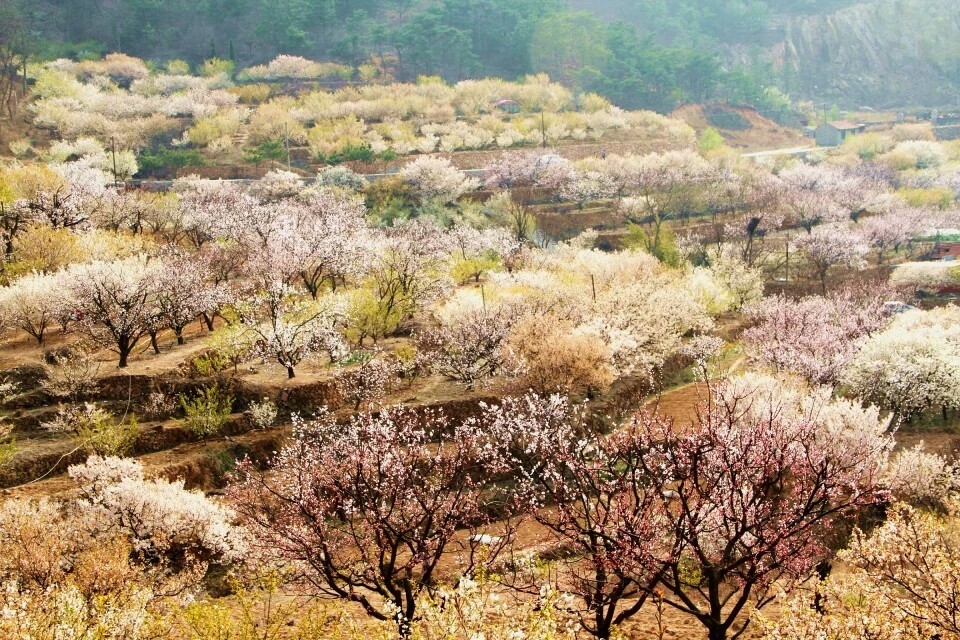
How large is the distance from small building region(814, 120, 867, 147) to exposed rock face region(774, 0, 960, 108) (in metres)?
41.3

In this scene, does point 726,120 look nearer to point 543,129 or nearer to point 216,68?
point 543,129

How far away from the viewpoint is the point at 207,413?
25391 mm

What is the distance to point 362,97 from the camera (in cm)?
9181

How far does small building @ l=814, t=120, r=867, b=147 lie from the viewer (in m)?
106

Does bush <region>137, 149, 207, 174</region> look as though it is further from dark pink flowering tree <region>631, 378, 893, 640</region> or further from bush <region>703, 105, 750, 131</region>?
bush <region>703, 105, 750, 131</region>

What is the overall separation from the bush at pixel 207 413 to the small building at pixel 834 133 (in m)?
104

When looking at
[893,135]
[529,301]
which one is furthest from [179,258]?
[893,135]

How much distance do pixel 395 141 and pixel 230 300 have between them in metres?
47.2

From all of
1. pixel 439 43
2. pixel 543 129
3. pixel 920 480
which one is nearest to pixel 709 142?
pixel 543 129

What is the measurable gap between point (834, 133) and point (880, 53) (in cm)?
5704

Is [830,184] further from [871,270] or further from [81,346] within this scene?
[81,346]

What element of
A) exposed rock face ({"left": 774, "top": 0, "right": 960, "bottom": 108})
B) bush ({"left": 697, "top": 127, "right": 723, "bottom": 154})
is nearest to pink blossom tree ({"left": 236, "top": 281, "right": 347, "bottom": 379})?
bush ({"left": 697, "top": 127, "right": 723, "bottom": 154})

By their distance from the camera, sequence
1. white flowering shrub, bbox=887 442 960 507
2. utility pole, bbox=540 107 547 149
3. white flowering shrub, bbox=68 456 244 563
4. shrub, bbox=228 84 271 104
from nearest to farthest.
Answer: white flowering shrub, bbox=68 456 244 563
white flowering shrub, bbox=887 442 960 507
utility pole, bbox=540 107 547 149
shrub, bbox=228 84 271 104

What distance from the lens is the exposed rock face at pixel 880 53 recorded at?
139 metres
